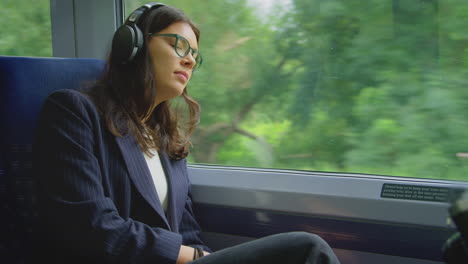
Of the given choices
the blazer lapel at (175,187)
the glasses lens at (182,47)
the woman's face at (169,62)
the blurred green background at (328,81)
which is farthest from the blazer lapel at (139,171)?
the blurred green background at (328,81)

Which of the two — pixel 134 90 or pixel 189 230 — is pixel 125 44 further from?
pixel 189 230

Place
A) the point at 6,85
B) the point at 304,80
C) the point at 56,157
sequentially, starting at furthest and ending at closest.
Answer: the point at 304,80, the point at 6,85, the point at 56,157

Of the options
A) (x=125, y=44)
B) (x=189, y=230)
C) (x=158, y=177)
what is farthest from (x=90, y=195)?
(x=189, y=230)

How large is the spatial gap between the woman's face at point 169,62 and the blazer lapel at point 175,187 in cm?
29

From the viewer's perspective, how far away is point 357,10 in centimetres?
179

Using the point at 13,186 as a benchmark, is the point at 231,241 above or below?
below

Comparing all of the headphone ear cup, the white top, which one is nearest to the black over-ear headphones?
the headphone ear cup

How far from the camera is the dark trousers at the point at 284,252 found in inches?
48.6

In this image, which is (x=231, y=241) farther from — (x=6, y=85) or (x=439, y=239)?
(x=6, y=85)

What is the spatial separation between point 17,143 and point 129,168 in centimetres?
40

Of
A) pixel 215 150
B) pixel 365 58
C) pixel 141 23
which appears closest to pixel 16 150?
pixel 141 23

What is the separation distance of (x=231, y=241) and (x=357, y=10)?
1.19 meters

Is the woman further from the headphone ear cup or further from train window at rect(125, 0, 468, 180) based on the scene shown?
train window at rect(125, 0, 468, 180)

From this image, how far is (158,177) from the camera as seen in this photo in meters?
1.64
